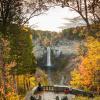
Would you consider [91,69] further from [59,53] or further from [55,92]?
[59,53]

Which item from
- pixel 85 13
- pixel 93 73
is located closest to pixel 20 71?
pixel 93 73

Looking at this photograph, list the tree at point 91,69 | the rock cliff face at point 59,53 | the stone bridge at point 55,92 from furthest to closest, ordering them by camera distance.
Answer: the rock cliff face at point 59,53
the stone bridge at point 55,92
the tree at point 91,69

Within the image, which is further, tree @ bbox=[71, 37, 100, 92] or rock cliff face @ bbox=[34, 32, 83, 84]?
rock cliff face @ bbox=[34, 32, 83, 84]

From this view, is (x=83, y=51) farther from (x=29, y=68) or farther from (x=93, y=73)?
(x=93, y=73)

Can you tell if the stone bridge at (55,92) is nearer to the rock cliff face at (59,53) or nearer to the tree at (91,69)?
the tree at (91,69)

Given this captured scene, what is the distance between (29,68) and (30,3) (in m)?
21.6

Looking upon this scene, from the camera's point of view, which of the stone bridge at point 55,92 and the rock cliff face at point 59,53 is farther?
the rock cliff face at point 59,53

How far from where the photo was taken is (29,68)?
1924 inches

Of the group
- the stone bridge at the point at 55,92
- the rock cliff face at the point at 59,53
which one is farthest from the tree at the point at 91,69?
the rock cliff face at the point at 59,53

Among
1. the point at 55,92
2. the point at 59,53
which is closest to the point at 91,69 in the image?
the point at 55,92

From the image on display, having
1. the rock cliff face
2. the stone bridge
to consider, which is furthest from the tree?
the rock cliff face

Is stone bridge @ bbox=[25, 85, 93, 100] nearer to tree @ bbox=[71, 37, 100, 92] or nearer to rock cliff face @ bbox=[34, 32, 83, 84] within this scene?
tree @ bbox=[71, 37, 100, 92]

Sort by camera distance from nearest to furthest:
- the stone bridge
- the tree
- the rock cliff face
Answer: the tree → the stone bridge → the rock cliff face

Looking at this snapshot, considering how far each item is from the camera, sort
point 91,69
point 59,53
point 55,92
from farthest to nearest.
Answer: point 59,53
point 55,92
point 91,69
